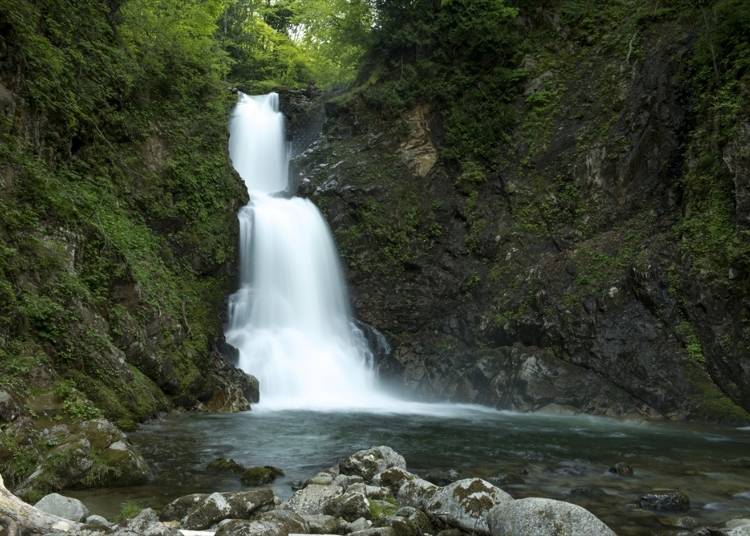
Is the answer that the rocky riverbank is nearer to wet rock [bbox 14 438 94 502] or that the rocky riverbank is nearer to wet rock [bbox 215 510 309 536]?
wet rock [bbox 215 510 309 536]

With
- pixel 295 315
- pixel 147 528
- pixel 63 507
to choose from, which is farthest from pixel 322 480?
pixel 295 315

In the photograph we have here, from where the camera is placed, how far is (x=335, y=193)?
Answer: 67.6 feet

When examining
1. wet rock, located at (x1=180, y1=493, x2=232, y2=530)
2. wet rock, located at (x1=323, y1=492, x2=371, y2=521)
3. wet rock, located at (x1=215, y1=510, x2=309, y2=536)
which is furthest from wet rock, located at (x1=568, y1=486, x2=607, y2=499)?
wet rock, located at (x1=180, y1=493, x2=232, y2=530)

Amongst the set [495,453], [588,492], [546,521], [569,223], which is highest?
[569,223]

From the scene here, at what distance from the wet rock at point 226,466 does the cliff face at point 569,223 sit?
9042mm

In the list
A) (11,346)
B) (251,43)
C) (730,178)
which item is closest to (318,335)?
(11,346)

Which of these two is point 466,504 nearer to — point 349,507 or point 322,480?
point 349,507

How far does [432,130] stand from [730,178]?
10180 millimetres

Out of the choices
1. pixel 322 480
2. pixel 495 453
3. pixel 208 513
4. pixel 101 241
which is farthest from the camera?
pixel 101 241

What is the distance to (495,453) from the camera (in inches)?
386

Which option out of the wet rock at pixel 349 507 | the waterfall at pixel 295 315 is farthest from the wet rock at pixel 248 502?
the waterfall at pixel 295 315

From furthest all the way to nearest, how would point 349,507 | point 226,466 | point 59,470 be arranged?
1. point 226,466
2. point 59,470
3. point 349,507

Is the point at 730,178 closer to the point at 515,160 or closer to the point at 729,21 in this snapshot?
the point at 729,21

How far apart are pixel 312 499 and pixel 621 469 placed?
15.4 ft
